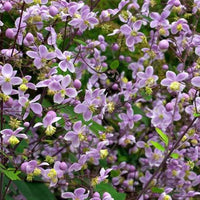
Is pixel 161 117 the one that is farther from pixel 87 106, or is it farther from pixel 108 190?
pixel 87 106

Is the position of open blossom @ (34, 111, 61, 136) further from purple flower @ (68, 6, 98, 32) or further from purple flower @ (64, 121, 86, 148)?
purple flower @ (68, 6, 98, 32)

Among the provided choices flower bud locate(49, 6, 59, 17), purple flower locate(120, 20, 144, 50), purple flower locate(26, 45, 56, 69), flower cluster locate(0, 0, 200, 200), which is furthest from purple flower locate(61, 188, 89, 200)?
purple flower locate(120, 20, 144, 50)

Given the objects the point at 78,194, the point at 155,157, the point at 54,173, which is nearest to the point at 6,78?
the point at 54,173

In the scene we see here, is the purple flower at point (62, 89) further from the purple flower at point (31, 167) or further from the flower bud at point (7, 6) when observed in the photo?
the flower bud at point (7, 6)

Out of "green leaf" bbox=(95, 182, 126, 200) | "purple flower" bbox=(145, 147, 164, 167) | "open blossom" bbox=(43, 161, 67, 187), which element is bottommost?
"purple flower" bbox=(145, 147, 164, 167)

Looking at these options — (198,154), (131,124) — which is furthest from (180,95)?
(198,154)

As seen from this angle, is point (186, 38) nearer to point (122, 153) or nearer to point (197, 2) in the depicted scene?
point (197, 2)

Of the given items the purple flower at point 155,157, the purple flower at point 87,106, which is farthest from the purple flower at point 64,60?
the purple flower at point 155,157
